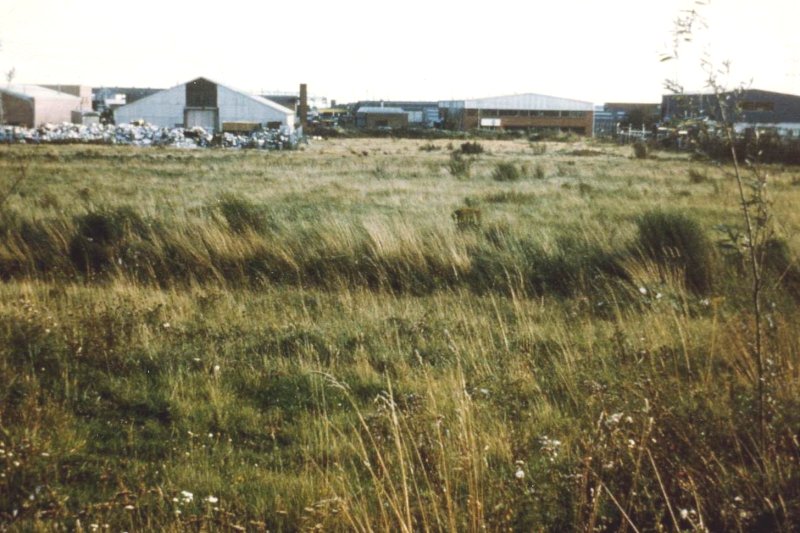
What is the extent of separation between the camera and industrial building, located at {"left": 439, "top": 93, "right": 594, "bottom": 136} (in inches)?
3420

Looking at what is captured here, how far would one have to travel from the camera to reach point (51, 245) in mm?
9094

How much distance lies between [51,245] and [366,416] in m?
6.74

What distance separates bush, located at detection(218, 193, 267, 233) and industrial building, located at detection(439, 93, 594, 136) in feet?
257

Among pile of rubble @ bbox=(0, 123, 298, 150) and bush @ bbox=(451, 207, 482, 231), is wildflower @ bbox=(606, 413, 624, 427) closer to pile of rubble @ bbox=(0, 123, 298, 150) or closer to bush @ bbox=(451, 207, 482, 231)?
bush @ bbox=(451, 207, 482, 231)

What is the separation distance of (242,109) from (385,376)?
59.6 metres

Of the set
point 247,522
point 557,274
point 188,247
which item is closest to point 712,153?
point 247,522

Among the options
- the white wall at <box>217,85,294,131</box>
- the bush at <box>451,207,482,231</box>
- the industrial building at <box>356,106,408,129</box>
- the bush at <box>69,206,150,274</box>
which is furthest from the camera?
the industrial building at <box>356,106,408,129</box>

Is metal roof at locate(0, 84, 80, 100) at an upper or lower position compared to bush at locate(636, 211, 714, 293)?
upper

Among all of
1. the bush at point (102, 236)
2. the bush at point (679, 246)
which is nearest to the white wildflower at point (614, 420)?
the bush at point (679, 246)

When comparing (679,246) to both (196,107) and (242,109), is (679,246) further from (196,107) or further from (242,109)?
(242,109)

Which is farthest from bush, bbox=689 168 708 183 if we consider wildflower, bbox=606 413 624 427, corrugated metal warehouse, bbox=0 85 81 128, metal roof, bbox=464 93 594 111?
metal roof, bbox=464 93 594 111

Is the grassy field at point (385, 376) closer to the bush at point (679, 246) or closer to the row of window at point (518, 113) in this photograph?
the bush at point (679, 246)

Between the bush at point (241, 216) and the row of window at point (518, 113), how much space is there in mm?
79309

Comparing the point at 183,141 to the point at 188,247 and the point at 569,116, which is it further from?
the point at 569,116
